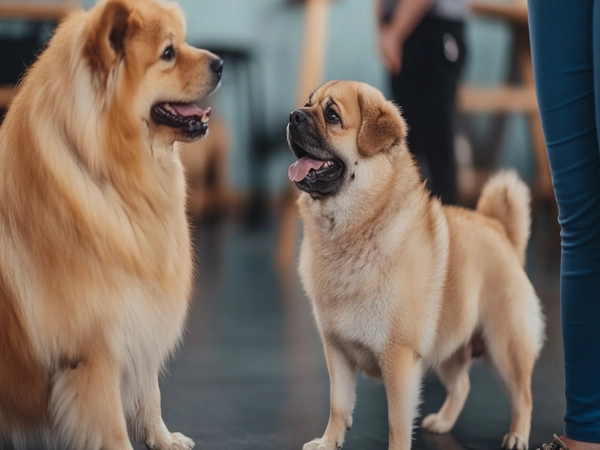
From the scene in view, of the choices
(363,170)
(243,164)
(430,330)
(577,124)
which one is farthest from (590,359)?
(243,164)

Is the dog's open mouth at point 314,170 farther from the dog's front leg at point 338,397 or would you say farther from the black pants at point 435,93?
the black pants at point 435,93

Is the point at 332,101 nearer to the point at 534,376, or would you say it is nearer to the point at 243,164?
the point at 534,376

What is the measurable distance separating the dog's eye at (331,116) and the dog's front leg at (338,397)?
1.77 ft

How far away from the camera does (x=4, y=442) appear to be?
1.79 meters

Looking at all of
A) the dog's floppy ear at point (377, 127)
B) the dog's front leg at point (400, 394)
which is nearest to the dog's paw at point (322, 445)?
the dog's front leg at point (400, 394)

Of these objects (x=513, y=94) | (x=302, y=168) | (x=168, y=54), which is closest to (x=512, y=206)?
(x=302, y=168)

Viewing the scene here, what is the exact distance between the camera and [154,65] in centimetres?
171

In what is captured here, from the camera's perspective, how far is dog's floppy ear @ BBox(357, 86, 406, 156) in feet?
6.48

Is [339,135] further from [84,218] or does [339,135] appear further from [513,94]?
[513,94]

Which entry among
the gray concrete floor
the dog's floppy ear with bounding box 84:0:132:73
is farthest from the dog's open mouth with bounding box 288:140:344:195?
the gray concrete floor

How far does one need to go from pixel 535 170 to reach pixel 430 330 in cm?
614

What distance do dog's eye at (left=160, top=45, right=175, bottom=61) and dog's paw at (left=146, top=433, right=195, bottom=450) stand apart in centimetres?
91

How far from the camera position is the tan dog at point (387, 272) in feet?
6.25

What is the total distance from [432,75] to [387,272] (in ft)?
4.50
